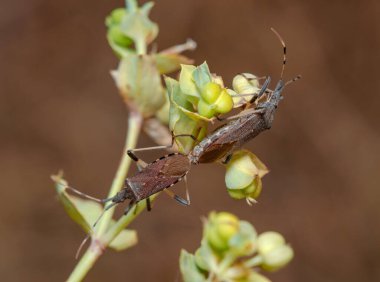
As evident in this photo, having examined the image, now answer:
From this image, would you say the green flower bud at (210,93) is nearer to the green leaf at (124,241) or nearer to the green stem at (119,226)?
the green stem at (119,226)

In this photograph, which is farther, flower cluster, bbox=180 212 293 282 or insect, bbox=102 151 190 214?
insect, bbox=102 151 190 214

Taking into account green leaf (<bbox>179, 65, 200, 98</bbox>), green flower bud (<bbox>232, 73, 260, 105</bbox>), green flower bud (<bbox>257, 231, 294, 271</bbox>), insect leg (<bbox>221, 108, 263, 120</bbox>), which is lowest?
green flower bud (<bbox>257, 231, 294, 271</bbox>)

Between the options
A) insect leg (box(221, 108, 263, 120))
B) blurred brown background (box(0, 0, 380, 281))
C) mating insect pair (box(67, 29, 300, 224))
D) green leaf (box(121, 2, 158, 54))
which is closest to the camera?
mating insect pair (box(67, 29, 300, 224))

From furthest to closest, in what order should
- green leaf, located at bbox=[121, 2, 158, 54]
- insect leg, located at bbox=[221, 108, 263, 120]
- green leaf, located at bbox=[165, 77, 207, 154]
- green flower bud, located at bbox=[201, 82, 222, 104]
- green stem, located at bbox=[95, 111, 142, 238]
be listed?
green leaf, located at bbox=[121, 2, 158, 54] < insect leg, located at bbox=[221, 108, 263, 120] < green stem, located at bbox=[95, 111, 142, 238] < green leaf, located at bbox=[165, 77, 207, 154] < green flower bud, located at bbox=[201, 82, 222, 104]

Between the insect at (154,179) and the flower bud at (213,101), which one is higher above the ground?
the flower bud at (213,101)

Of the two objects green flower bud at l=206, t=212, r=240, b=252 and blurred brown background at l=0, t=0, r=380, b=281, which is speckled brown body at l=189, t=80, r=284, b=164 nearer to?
green flower bud at l=206, t=212, r=240, b=252

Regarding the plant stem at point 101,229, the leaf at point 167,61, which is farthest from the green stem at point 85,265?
the leaf at point 167,61

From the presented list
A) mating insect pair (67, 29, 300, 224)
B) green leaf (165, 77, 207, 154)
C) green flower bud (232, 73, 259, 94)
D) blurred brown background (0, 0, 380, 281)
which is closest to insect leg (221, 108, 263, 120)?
mating insect pair (67, 29, 300, 224)

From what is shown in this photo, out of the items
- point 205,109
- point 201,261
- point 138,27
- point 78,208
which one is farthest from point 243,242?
point 138,27
